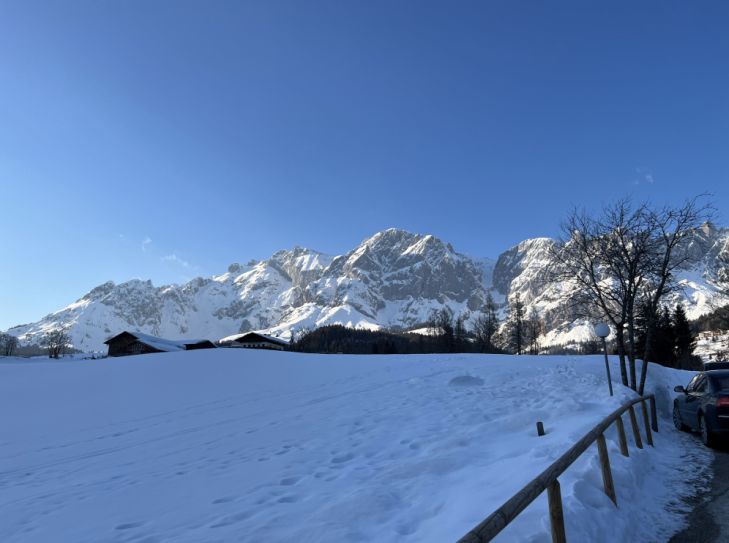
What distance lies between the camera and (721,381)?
35.9 feet

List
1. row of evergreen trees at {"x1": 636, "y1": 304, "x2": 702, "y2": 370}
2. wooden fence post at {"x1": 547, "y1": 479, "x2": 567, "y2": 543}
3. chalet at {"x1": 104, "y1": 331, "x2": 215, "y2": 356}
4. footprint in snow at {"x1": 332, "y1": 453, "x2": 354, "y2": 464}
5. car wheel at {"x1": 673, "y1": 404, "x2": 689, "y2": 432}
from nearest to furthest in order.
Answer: wooden fence post at {"x1": 547, "y1": 479, "x2": 567, "y2": 543} → footprint in snow at {"x1": 332, "y1": 453, "x2": 354, "y2": 464} → car wheel at {"x1": 673, "y1": 404, "x2": 689, "y2": 432} → row of evergreen trees at {"x1": 636, "y1": 304, "x2": 702, "y2": 370} → chalet at {"x1": 104, "y1": 331, "x2": 215, "y2": 356}

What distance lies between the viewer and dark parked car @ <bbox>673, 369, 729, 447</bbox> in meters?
9.98

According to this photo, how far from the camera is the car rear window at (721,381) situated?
10.7 metres

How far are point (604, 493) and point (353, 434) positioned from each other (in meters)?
6.15

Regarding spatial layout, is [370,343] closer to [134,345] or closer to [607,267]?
[134,345]

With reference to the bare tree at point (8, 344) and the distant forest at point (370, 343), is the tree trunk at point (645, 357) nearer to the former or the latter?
the distant forest at point (370, 343)

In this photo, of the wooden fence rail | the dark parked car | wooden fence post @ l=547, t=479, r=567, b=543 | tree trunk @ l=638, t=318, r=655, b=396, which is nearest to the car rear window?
the dark parked car

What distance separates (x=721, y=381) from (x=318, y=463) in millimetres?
10033

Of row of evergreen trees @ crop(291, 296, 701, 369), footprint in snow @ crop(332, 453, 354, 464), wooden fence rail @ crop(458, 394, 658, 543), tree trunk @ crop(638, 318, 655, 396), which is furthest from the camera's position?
row of evergreen trees @ crop(291, 296, 701, 369)

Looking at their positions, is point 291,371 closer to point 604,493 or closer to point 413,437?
point 413,437

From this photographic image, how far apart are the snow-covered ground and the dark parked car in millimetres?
594

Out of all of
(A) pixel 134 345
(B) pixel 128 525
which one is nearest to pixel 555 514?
(B) pixel 128 525

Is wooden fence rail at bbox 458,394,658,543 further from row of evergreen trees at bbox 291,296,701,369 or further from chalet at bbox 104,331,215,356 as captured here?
chalet at bbox 104,331,215,356

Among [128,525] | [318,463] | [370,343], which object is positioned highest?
[370,343]
